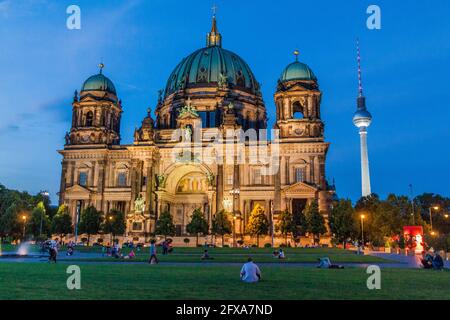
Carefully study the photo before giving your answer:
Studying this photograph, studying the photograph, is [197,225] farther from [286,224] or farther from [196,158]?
[196,158]

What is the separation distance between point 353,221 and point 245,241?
16.7 metres

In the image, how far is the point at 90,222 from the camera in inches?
2697

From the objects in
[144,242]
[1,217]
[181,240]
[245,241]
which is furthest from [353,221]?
[1,217]

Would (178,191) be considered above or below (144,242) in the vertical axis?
above

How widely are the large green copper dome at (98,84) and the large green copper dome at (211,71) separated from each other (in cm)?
1354

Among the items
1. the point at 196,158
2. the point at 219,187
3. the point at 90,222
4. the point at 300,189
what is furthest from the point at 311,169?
the point at 90,222

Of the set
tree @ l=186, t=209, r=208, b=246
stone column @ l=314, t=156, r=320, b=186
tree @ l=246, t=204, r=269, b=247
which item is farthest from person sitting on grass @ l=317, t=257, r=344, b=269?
stone column @ l=314, t=156, r=320, b=186

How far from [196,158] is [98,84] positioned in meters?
25.0

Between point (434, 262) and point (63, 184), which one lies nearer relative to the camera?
point (434, 262)

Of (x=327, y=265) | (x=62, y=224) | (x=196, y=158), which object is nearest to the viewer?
(x=327, y=265)

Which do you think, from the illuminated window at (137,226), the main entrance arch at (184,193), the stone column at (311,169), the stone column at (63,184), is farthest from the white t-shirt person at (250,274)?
the stone column at (63,184)

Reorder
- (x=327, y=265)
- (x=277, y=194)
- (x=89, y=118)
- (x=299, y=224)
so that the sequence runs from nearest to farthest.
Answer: (x=327, y=265) → (x=299, y=224) → (x=277, y=194) → (x=89, y=118)

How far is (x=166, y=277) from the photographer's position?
64.3ft
